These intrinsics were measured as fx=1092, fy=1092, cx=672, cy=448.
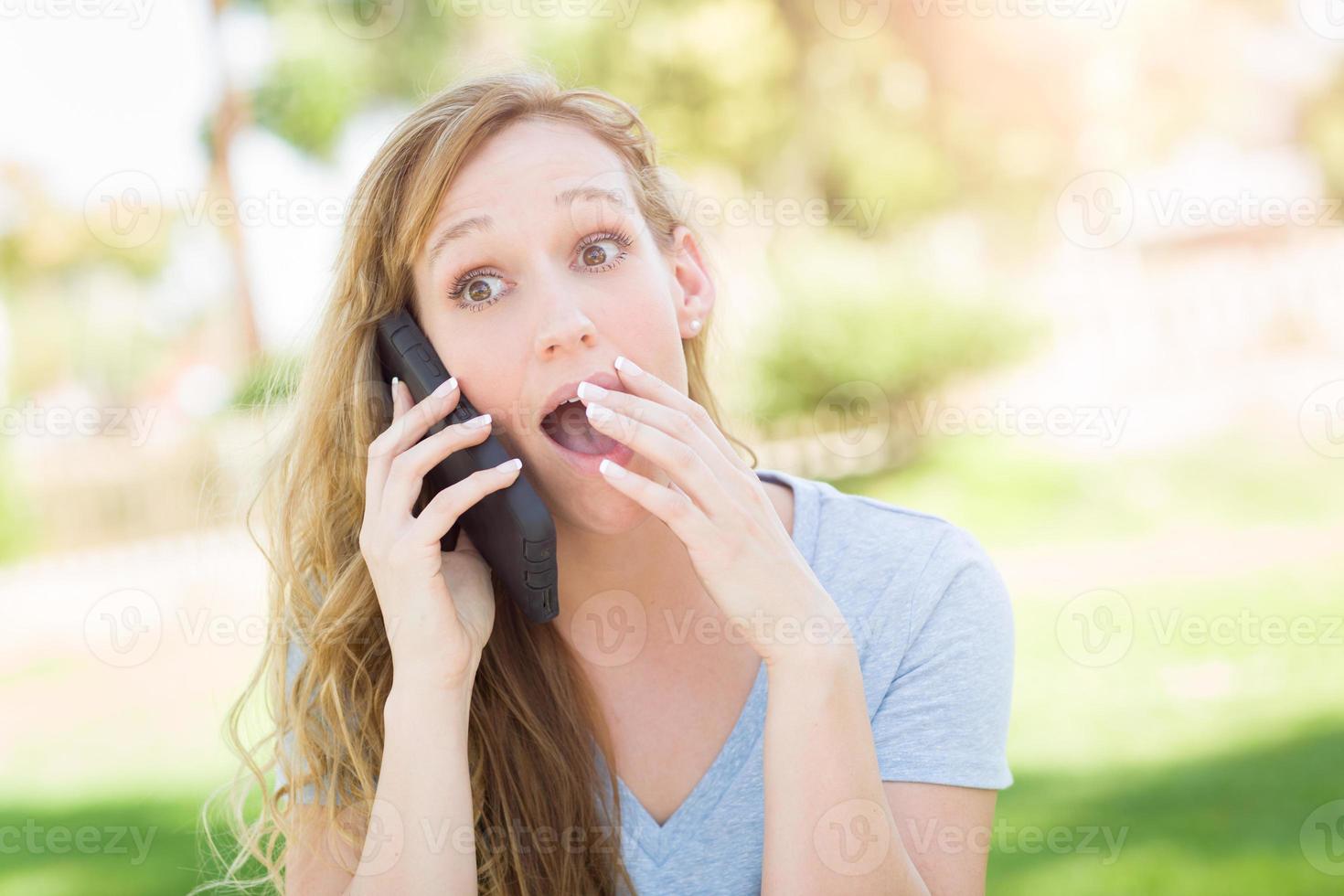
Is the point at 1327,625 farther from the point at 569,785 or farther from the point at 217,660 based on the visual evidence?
the point at 217,660

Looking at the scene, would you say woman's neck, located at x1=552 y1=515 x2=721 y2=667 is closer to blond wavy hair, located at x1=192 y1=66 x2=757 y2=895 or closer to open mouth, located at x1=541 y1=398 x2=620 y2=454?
blond wavy hair, located at x1=192 y1=66 x2=757 y2=895

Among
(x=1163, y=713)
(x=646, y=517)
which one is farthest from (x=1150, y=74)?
(x=646, y=517)

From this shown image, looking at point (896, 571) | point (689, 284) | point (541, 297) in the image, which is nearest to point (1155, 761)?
point (896, 571)

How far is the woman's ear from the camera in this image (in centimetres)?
273

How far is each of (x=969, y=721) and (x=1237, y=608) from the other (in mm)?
5923

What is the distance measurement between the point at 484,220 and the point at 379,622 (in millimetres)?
961

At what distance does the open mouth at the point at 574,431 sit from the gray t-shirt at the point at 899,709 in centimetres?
60

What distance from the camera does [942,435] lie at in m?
12.5

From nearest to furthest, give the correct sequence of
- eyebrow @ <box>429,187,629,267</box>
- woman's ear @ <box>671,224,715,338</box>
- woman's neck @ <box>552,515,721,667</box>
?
eyebrow @ <box>429,187,629,267</box>
woman's neck @ <box>552,515,721,667</box>
woman's ear @ <box>671,224,715,338</box>

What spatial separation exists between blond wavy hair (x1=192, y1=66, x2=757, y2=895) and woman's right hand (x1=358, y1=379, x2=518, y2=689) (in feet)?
0.91

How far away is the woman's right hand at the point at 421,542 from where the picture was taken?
7.24 ft

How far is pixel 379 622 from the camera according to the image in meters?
2.55

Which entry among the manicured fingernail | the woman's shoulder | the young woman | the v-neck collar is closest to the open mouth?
the young woman

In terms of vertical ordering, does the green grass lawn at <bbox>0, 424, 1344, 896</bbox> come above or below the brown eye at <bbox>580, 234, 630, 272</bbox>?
below
